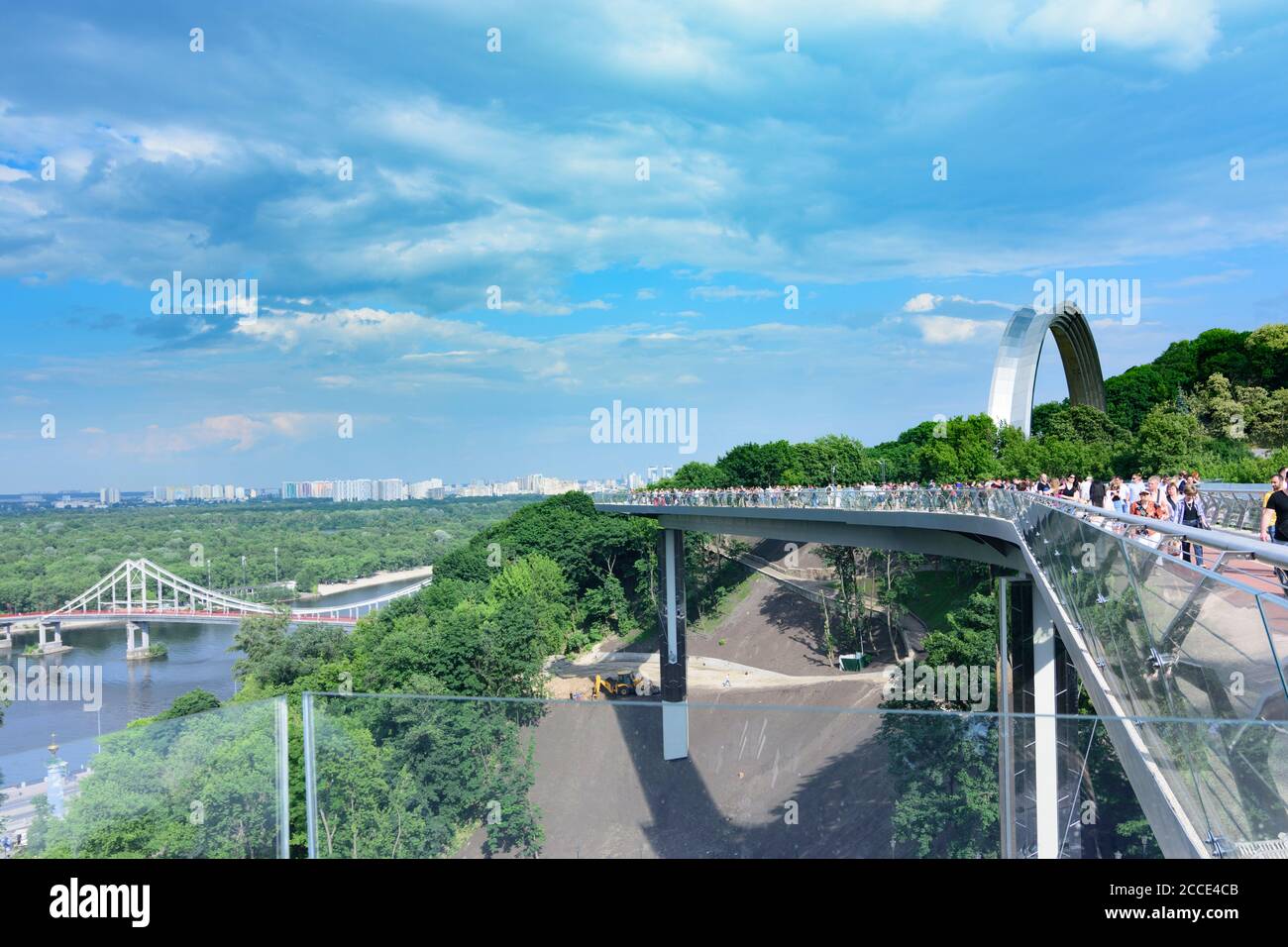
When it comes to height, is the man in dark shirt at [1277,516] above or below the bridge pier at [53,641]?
above

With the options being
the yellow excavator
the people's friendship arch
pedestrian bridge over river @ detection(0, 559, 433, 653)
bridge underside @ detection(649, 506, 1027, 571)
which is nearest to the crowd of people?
bridge underside @ detection(649, 506, 1027, 571)

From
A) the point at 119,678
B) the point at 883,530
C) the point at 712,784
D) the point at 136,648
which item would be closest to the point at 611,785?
the point at 712,784

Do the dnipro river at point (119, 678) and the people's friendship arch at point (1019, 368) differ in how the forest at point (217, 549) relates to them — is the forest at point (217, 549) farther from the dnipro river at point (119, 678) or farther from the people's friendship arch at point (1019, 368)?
the people's friendship arch at point (1019, 368)

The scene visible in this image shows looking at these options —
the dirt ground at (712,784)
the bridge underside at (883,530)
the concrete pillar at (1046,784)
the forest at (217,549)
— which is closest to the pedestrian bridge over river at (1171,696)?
the concrete pillar at (1046,784)

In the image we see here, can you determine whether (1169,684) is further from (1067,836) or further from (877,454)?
(877,454)

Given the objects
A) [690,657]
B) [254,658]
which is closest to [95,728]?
[254,658]
